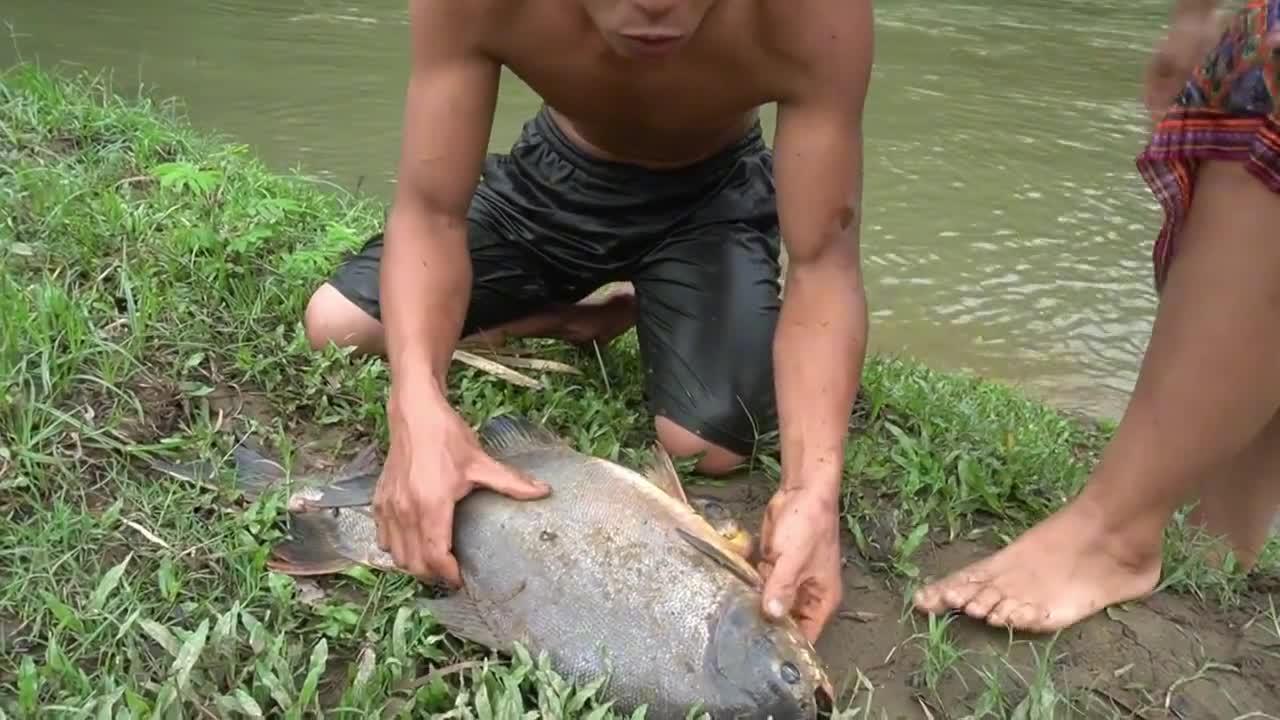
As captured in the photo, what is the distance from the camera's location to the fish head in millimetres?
1781

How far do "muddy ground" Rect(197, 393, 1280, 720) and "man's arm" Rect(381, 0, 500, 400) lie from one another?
103 centimetres

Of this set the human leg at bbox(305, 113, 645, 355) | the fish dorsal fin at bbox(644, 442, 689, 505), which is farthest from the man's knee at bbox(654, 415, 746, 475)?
the human leg at bbox(305, 113, 645, 355)

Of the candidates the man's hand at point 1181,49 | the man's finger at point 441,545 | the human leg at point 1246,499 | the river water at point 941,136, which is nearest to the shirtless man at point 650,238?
the man's finger at point 441,545

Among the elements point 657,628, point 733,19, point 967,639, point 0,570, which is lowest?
point 0,570

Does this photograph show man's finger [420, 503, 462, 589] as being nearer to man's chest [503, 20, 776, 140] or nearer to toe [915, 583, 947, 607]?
toe [915, 583, 947, 607]

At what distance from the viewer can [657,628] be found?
1877 millimetres

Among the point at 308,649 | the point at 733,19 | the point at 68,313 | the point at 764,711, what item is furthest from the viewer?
the point at 68,313

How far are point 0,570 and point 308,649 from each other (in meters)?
0.61

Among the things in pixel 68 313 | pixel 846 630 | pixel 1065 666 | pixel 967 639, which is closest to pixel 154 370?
pixel 68 313

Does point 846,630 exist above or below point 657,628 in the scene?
below

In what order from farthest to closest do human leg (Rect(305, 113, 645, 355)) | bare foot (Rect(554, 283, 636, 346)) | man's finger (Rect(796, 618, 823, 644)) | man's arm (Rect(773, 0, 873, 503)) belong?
bare foot (Rect(554, 283, 636, 346)) → human leg (Rect(305, 113, 645, 355)) → man's arm (Rect(773, 0, 873, 503)) → man's finger (Rect(796, 618, 823, 644))

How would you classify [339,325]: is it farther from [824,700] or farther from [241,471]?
[824,700]

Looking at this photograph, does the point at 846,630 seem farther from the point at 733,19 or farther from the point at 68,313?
the point at 68,313

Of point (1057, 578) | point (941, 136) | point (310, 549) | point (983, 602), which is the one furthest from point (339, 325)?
point (941, 136)
